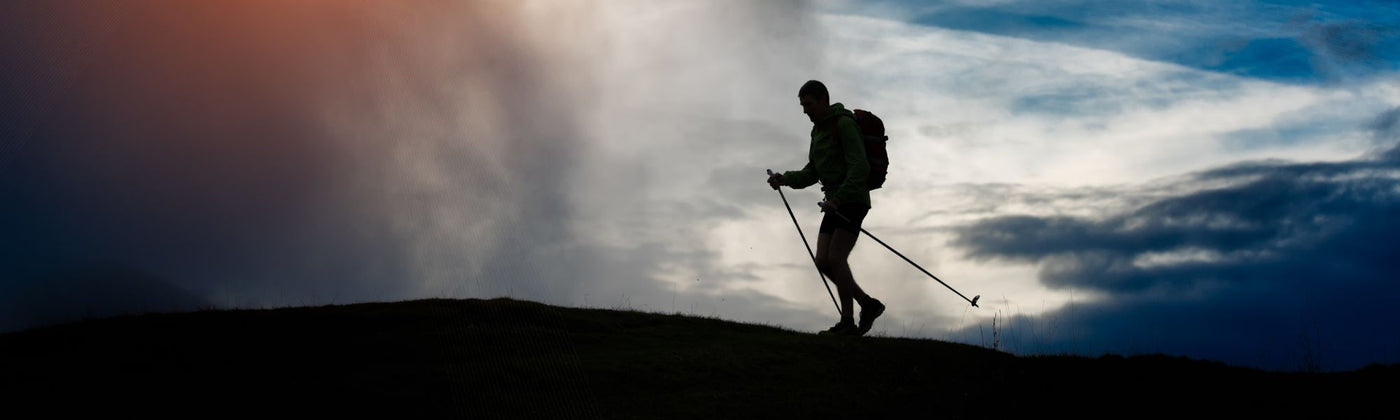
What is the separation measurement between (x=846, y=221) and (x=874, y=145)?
90 centimetres

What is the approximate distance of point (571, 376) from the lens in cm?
925

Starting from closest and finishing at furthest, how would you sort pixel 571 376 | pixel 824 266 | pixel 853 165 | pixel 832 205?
pixel 571 376 → pixel 853 165 → pixel 832 205 → pixel 824 266

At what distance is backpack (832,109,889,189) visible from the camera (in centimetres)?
1121

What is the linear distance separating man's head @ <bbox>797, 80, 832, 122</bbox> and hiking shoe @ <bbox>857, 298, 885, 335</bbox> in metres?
2.14

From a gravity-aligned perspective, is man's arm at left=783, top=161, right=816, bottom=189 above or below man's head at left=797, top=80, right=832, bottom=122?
below

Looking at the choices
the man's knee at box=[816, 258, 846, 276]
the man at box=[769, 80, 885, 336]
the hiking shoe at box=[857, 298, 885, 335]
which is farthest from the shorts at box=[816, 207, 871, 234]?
the hiking shoe at box=[857, 298, 885, 335]

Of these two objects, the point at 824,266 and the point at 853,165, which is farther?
the point at 824,266

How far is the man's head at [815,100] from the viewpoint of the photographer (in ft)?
36.7

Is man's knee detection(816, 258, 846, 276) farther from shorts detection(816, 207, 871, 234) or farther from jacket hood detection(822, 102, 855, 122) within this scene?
jacket hood detection(822, 102, 855, 122)

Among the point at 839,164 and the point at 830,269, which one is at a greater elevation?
the point at 839,164

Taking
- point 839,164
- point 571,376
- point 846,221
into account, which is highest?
point 839,164

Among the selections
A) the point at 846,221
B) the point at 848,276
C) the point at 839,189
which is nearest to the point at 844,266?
the point at 848,276

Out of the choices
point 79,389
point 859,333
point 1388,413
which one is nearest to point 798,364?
point 859,333

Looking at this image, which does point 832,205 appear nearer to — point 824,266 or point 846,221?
point 846,221
